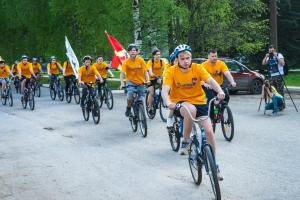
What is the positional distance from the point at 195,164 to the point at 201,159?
0.41 metres

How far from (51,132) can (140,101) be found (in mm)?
2590

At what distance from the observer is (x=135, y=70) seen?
12.8 m

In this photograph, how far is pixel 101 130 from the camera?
13.2 metres

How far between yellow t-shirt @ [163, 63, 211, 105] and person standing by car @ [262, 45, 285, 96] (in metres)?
8.82

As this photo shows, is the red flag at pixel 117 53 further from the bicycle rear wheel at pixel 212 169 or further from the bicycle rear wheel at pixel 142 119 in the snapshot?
the bicycle rear wheel at pixel 212 169

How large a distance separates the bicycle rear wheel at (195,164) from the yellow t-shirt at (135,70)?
5.83m

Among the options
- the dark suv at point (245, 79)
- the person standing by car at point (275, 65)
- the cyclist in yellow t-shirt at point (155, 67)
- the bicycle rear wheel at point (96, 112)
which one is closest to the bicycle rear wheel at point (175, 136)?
the cyclist in yellow t-shirt at point (155, 67)

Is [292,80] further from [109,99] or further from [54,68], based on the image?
[109,99]

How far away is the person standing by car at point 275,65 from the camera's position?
15500 millimetres

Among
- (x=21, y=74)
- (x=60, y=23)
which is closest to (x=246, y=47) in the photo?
(x=60, y=23)

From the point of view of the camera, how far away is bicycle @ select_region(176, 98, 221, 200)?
19.7ft

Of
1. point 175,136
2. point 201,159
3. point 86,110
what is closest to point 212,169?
point 201,159

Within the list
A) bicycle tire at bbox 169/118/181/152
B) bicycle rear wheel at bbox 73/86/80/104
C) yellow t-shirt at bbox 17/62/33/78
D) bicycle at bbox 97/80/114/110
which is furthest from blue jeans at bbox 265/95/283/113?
yellow t-shirt at bbox 17/62/33/78

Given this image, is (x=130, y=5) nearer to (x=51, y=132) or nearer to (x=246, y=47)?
(x=246, y=47)
